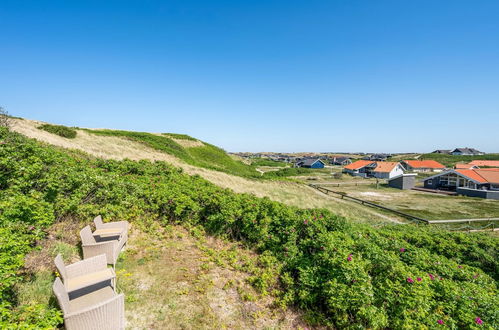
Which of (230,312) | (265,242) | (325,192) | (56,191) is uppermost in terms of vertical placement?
(56,191)

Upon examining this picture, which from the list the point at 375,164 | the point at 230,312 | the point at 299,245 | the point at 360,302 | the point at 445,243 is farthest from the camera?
the point at 375,164

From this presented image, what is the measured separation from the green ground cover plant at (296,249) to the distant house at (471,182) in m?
32.7

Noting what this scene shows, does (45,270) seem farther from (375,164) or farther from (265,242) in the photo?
(375,164)

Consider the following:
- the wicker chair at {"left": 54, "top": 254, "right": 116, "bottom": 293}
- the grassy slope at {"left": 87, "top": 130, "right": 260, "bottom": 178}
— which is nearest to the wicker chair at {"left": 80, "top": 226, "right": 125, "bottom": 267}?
the wicker chair at {"left": 54, "top": 254, "right": 116, "bottom": 293}

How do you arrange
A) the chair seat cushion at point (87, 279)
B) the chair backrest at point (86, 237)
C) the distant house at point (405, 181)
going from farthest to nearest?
the distant house at point (405, 181)
the chair backrest at point (86, 237)
the chair seat cushion at point (87, 279)

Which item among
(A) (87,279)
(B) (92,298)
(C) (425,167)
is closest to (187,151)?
(A) (87,279)

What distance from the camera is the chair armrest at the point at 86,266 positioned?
434 centimetres

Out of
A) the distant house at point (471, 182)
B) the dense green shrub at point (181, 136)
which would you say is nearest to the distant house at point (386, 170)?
the distant house at point (471, 182)

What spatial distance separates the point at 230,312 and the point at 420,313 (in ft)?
11.1

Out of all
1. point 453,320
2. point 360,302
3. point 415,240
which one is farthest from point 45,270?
point 415,240

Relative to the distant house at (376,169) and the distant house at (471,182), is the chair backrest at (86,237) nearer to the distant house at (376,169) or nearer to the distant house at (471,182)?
the distant house at (471,182)

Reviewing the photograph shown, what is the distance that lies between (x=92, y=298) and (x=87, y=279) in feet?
1.40

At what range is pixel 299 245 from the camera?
19.8 ft

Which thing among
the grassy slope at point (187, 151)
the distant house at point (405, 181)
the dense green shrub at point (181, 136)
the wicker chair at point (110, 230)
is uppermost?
the dense green shrub at point (181, 136)
